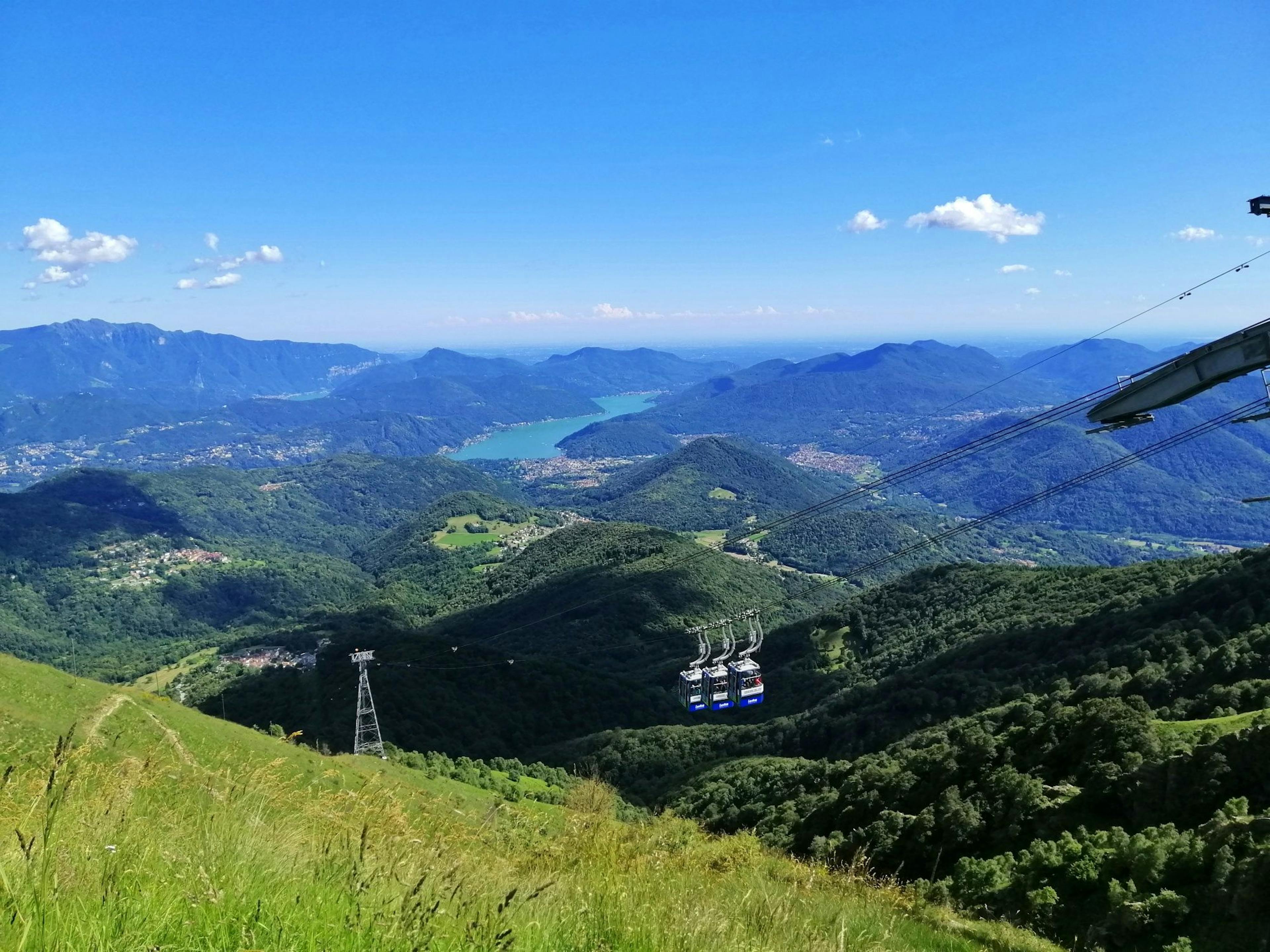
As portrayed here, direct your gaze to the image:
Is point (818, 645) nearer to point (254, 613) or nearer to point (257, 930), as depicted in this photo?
point (257, 930)

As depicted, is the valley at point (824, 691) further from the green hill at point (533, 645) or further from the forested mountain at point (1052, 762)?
the green hill at point (533, 645)

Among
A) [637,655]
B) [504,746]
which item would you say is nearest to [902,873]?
[504,746]

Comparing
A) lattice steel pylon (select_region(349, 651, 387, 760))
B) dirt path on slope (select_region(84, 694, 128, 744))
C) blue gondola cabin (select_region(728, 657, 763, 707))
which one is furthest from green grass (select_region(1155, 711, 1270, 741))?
lattice steel pylon (select_region(349, 651, 387, 760))

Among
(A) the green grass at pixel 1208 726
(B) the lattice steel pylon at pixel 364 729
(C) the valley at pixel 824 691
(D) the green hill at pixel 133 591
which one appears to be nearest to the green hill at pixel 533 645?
(C) the valley at pixel 824 691

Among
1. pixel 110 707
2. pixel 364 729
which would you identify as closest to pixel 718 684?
pixel 110 707

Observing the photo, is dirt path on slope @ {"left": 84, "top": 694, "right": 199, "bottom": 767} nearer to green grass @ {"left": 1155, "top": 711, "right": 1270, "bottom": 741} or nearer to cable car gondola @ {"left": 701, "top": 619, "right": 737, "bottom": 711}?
cable car gondola @ {"left": 701, "top": 619, "right": 737, "bottom": 711}
